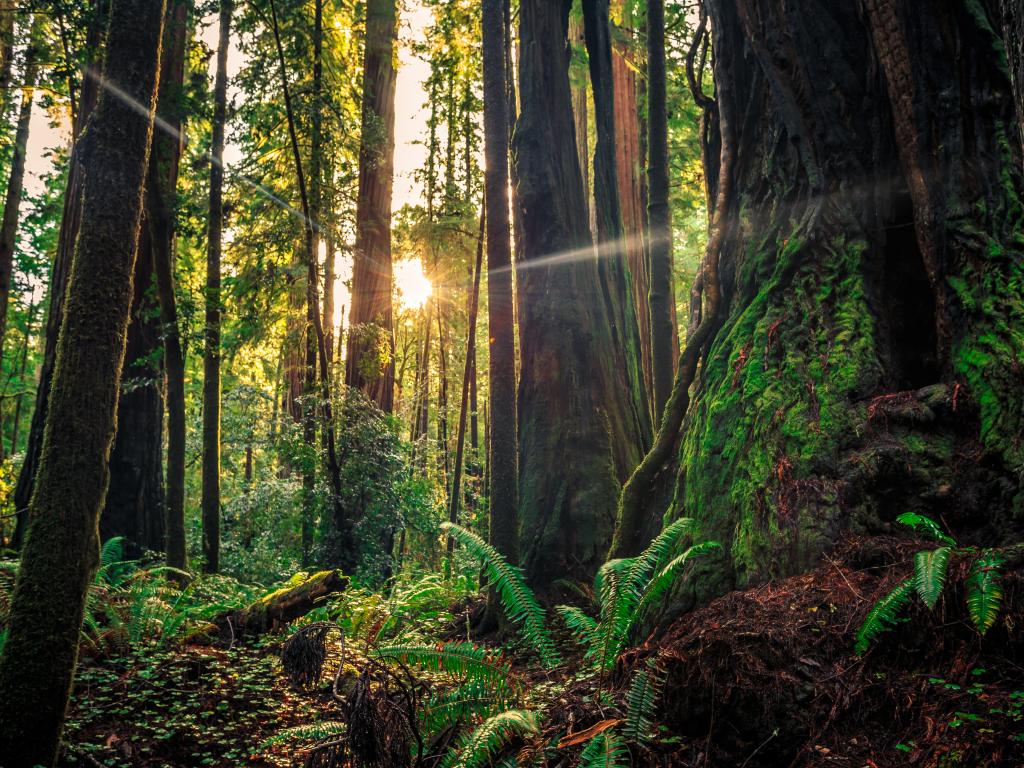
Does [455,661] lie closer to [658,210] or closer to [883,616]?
[883,616]

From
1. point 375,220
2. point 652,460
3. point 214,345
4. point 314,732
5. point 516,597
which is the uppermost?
point 375,220

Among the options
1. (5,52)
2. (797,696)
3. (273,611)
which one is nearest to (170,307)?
(273,611)

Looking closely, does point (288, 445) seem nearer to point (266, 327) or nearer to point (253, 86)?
point (266, 327)

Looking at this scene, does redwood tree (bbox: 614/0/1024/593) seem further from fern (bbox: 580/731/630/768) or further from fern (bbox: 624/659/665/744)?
fern (bbox: 580/731/630/768)

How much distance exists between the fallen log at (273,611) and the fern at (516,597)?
286 centimetres

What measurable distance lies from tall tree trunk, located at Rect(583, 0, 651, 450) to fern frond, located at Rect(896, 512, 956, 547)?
4.45m

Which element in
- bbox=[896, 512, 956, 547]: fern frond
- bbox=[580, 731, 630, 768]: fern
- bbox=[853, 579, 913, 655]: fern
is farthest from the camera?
bbox=[896, 512, 956, 547]: fern frond

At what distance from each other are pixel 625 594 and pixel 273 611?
4.01 meters

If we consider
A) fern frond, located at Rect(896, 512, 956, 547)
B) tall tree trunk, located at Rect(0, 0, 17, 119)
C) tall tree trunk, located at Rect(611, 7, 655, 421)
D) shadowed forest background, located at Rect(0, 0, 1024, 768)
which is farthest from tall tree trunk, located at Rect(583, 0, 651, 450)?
tall tree trunk, located at Rect(0, 0, 17, 119)

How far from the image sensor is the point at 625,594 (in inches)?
137

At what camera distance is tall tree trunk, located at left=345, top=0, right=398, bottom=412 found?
1156 centimetres

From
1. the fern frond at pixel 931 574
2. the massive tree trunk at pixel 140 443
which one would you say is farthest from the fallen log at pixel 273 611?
the fern frond at pixel 931 574

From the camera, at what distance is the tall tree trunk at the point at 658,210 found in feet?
24.8

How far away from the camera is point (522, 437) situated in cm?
715
